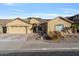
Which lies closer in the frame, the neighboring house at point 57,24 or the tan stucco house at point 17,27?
the neighboring house at point 57,24

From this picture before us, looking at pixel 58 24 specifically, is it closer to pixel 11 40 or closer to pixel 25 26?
pixel 25 26

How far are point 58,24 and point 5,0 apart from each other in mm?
1780

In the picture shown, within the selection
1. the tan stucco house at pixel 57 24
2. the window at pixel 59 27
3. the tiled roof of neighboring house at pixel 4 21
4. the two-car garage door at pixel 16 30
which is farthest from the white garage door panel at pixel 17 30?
the window at pixel 59 27

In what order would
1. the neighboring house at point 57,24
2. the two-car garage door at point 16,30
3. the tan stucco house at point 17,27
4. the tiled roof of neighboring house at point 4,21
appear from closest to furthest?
1. the neighboring house at point 57,24
2. the tiled roof of neighboring house at point 4,21
3. the tan stucco house at point 17,27
4. the two-car garage door at point 16,30

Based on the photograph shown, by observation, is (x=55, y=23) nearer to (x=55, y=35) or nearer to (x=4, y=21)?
(x=55, y=35)

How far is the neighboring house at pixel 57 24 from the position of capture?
276 inches

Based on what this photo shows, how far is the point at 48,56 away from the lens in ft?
20.5

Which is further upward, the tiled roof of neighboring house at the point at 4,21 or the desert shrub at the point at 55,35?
the tiled roof of neighboring house at the point at 4,21

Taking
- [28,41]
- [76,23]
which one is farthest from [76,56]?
[28,41]

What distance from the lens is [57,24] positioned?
23.1 feet

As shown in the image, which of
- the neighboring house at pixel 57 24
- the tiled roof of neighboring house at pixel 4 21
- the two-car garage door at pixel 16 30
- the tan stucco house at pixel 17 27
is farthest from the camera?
the two-car garage door at pixel 16 30

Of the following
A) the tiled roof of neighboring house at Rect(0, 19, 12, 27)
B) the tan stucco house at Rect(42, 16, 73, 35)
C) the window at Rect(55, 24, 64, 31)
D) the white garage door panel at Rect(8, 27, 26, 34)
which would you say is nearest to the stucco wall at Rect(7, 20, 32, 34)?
the white garage door panel at Rect(8, 27, 26, 34)

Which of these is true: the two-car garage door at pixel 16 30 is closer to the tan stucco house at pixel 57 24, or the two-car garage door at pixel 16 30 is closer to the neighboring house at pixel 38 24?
the neighboring house at pixel 38 24

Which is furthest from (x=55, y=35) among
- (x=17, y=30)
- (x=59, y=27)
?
(x=17, y=30)
